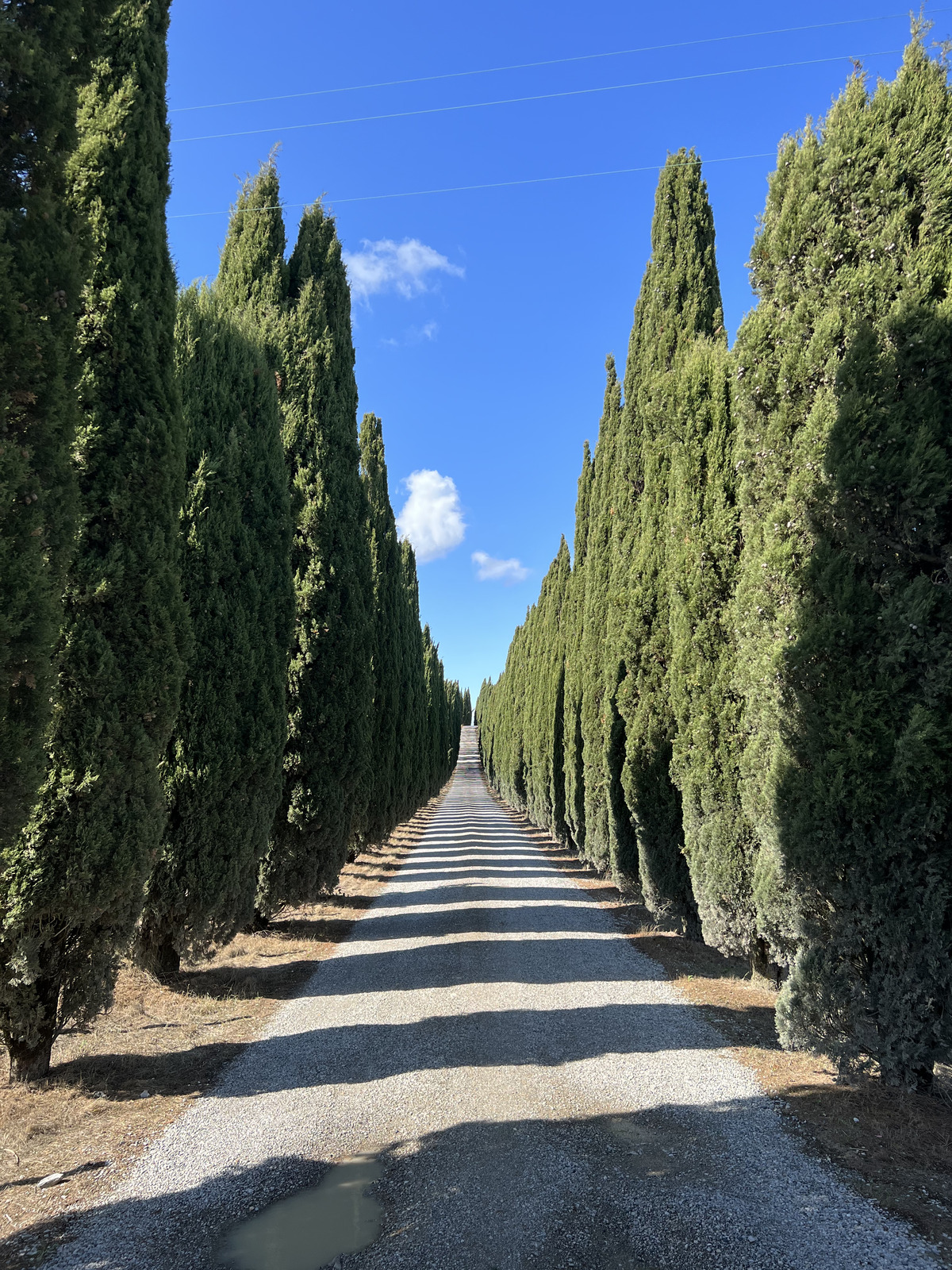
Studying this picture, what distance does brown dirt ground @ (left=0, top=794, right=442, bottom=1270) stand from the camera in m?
3.07

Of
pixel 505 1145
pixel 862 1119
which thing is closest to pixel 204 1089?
pixel 505 1145

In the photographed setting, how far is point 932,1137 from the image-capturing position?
11.3ft

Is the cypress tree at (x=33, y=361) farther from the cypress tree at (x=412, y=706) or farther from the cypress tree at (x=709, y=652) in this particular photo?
the cypress tree at (x=412, y=706)

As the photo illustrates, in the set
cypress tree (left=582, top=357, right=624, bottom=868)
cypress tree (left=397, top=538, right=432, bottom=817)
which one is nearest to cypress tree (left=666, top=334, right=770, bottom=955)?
cypress tree (left=582, top=357, right=624, bottom=868)

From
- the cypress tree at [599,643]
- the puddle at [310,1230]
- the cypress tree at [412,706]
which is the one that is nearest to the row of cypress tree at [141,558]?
the puddle at [310,1230]

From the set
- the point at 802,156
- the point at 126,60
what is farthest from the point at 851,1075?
the point at 126,60

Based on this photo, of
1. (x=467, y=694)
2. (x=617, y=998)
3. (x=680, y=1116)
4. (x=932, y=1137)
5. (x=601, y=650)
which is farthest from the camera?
(x=467, y=694)

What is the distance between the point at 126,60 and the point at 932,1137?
8.66m

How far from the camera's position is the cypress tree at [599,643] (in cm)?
1213

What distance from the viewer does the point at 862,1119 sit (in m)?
3.68

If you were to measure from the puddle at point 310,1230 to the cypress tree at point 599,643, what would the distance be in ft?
26.9

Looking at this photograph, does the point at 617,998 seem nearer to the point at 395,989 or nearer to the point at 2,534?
the point at 395,989

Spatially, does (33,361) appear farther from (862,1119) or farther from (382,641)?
(382,641)

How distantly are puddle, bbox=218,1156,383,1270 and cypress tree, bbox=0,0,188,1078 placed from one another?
82.8 inches
